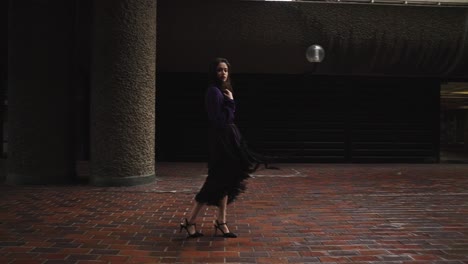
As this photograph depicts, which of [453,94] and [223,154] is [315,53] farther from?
[223,154]

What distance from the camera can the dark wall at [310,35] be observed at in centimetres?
1041

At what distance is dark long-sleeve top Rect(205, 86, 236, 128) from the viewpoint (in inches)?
156

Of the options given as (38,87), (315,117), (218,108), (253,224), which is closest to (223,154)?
(218,108)

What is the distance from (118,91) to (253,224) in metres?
3.67

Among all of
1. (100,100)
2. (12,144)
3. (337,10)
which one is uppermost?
(337,10)

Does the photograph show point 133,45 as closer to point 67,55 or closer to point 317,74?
point 67,55


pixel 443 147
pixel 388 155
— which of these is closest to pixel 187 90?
pixel 388 155

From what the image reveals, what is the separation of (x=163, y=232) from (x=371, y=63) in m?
8.61

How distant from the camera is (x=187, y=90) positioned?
1180cm

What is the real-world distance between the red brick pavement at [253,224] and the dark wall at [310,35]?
4.17 m

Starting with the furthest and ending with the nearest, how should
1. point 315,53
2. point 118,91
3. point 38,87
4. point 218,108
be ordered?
point 315,53
point 38,87
point 118,91
point 218,108

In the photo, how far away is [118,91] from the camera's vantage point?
7164mm

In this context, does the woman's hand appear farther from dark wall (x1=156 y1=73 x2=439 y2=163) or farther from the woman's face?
dark wall (x1=156 y1=73 x2=439 y2=163)

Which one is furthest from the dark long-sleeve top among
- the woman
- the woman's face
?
the woman's face
